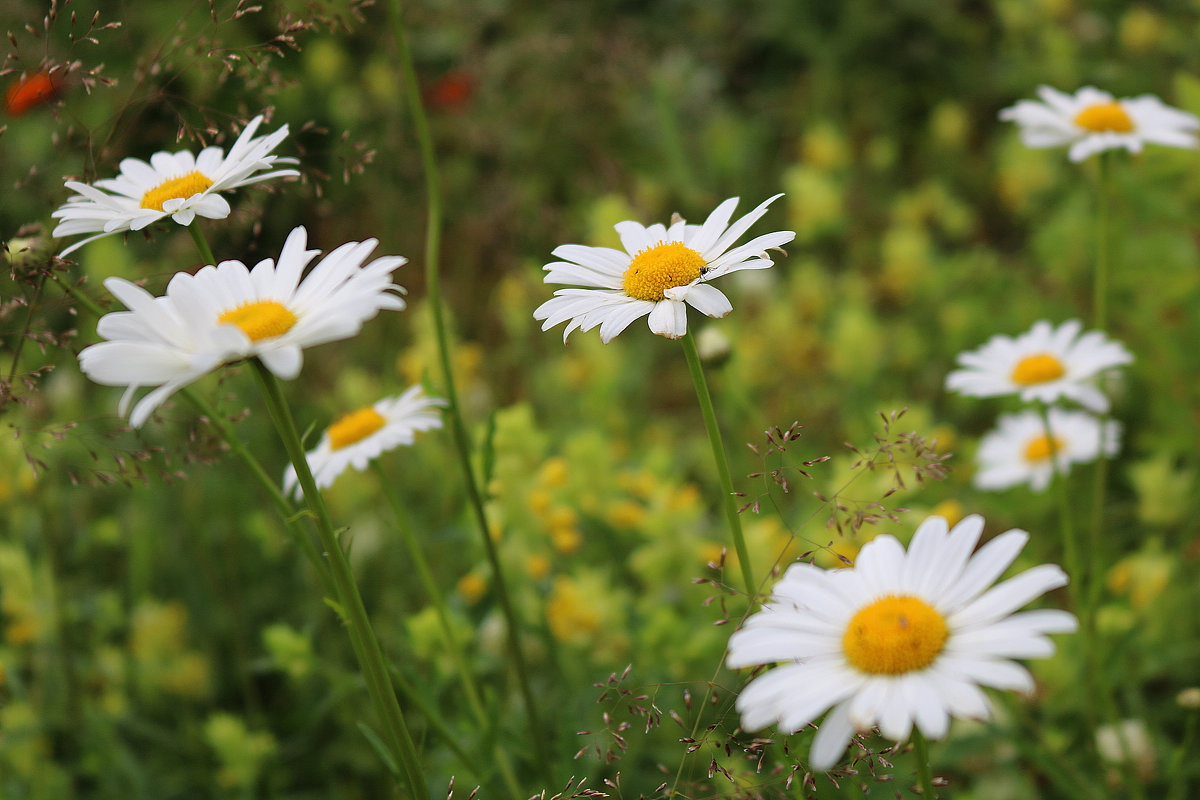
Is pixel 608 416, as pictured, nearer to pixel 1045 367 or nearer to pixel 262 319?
pixel 1045 367

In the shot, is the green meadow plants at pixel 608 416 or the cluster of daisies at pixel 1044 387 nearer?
the green meadow plants at pixel 608 416

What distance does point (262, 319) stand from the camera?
2.56 ft

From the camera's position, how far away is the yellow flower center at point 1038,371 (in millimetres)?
1416

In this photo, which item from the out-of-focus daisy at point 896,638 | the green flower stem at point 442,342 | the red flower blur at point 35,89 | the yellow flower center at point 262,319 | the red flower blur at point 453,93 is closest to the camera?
the out-of-focus daisy at point 896,638

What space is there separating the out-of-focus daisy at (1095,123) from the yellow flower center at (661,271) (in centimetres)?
81

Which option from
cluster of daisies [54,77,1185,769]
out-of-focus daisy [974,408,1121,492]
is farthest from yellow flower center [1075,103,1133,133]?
cluster of daisies [54,77,1185,769]

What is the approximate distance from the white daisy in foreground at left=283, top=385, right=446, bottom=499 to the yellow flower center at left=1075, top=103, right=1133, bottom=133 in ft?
3.54

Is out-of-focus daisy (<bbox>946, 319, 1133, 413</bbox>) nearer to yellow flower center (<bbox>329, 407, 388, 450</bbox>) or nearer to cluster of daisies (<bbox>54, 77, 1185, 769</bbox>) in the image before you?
cluster of daisies (<bbox>54, 77, 1185, 769</bbox>)

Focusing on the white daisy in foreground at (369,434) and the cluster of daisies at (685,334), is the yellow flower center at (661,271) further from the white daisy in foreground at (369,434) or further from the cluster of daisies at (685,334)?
the white daisy in foreground at (369,434)

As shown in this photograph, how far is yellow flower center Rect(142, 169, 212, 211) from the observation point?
96 cm

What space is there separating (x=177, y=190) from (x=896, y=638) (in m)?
0.81

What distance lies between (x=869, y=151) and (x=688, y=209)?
1.09 metres

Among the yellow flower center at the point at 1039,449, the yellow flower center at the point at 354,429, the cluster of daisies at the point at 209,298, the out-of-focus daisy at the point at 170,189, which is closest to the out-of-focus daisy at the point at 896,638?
the cluster of daisies at the point at 209,298

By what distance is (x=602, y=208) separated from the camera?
8.35 ft
